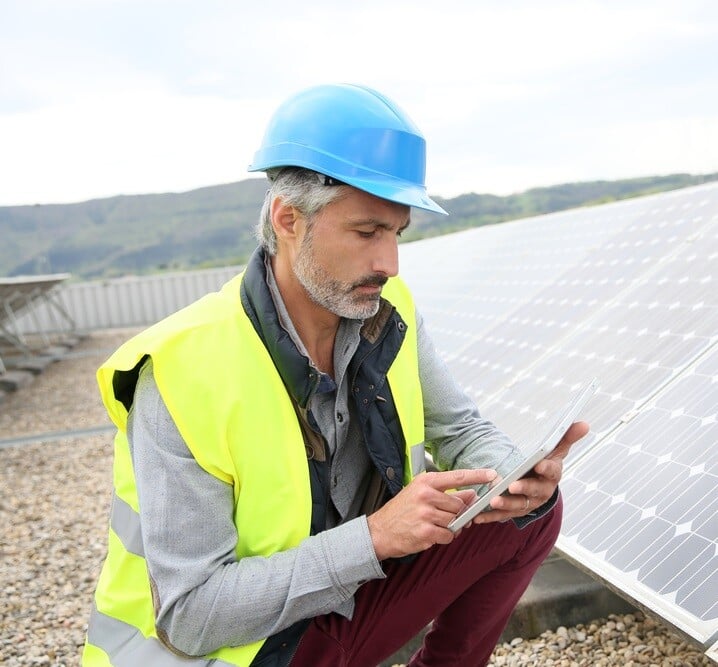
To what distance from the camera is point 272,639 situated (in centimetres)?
205

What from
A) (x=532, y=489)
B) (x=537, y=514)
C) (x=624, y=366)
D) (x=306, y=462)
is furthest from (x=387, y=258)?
(x=624, y=366)

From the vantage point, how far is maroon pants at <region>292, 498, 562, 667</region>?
218 centimetres

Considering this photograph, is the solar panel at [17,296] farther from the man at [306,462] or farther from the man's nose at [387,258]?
the man's nose at [387,258]

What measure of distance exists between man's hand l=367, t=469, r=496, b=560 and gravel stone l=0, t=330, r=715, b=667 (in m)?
1.09

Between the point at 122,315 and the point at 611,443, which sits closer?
the point at 611,443

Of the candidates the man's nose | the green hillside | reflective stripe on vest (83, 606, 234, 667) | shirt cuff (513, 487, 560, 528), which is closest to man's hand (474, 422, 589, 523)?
shirt cuff (513, 487, 560, 528)

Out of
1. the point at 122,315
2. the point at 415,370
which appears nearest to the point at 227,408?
the point at 415,370

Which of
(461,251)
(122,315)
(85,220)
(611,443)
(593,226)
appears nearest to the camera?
(611,443)

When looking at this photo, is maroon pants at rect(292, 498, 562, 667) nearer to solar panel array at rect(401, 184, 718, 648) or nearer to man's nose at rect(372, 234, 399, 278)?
solar panel array at rect(401, 184, 718, 648)

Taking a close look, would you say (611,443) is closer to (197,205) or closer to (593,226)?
(593,226)

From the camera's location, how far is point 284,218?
7.11 feet

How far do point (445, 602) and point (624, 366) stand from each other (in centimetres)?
154

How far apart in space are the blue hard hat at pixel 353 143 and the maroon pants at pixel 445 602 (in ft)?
2.95

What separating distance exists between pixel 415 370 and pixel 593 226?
387 centimetres
